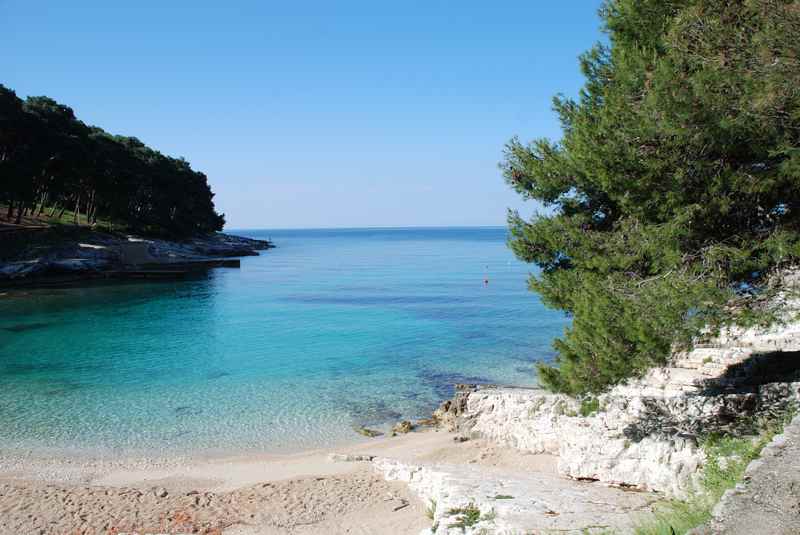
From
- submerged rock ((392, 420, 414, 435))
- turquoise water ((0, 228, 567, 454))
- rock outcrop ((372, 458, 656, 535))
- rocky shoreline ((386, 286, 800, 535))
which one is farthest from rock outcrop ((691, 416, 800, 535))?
turquoise water ((0, 228, 567, 454))

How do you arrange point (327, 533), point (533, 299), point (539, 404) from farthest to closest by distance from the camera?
1. point (533, 299)
2. point (539, 404)
3. point (327, 533)

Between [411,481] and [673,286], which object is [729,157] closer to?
[673,286]

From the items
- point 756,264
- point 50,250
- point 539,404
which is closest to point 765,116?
point 756,264

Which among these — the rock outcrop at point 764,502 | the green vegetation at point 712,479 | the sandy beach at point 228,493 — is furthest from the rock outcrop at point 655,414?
the rock outcrop at point 764,502

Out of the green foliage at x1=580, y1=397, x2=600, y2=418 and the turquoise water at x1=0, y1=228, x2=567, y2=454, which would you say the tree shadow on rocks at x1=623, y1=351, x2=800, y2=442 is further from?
the turquoise water at x1=0, y1=228, x2=567, y2=454

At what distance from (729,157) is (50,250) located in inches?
2173

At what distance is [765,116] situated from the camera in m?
7.54

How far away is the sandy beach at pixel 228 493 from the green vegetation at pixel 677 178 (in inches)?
162

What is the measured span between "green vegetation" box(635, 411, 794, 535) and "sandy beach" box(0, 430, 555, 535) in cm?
407

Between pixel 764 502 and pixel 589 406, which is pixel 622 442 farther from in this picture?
pixel 764 502

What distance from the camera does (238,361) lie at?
78.7ft

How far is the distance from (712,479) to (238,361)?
2022 cm

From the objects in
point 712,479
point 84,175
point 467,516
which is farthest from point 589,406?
point 84,175

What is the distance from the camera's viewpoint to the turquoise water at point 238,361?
52.0ft
